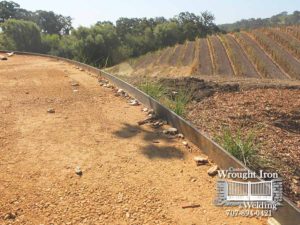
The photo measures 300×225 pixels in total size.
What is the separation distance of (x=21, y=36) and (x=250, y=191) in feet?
161

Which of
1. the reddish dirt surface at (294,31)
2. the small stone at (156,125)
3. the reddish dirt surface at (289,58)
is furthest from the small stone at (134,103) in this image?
the reddish dirt surface at (294,31)

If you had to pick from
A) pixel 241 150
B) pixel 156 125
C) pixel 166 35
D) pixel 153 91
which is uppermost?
pixel 166 35

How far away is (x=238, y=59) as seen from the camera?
19.3 m

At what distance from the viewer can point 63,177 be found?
13.0ft

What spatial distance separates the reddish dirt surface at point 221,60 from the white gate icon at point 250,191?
42.1 feet

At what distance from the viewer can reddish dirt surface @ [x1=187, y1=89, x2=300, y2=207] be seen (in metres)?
4.20

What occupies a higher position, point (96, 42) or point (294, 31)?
point (294, 31)

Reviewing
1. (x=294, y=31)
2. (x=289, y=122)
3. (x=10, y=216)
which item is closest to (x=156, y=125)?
(x=289, y=122)

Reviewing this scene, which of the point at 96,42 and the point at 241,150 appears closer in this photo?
the point at 241,150

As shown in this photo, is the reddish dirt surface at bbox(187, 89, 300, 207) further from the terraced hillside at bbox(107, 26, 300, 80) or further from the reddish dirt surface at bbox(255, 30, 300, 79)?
the reddish dirt surface at bbox(255, 30, 300, 79)

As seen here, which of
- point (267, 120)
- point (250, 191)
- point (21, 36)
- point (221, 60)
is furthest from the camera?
point (21, 36)

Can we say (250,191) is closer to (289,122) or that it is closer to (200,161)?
(200,161)

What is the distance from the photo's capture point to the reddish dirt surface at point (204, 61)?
17.0m

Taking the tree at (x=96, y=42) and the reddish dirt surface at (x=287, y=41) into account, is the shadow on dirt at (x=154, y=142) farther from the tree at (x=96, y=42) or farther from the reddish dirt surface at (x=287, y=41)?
the tree at (x=96, y=42)
